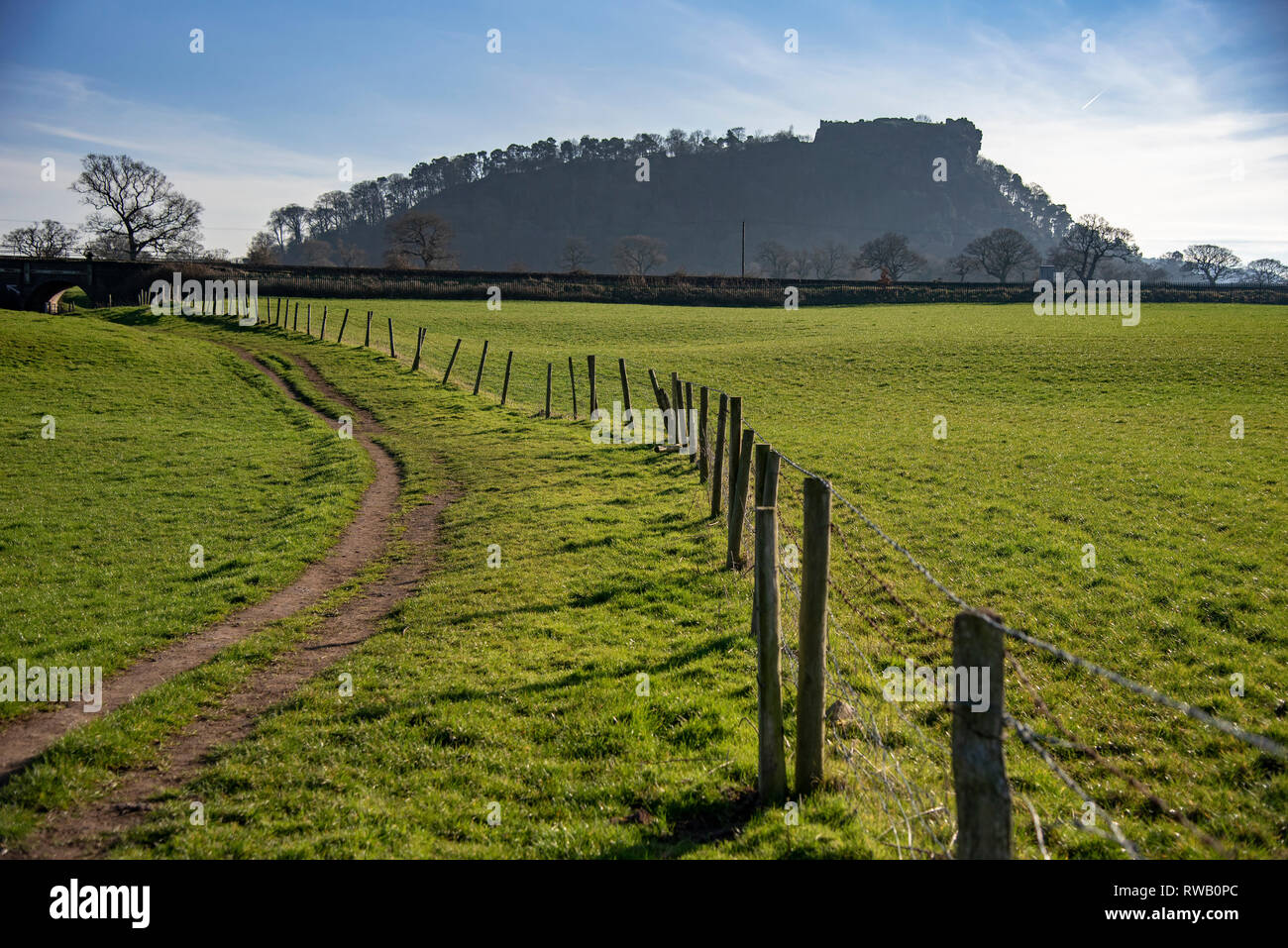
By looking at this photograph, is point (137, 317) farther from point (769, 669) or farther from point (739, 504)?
point (769, 669)

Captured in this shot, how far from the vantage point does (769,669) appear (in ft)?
17.7

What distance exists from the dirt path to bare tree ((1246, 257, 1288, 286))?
170 m

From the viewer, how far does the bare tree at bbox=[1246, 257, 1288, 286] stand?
138 metres

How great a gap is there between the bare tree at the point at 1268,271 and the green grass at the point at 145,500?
16849 cm

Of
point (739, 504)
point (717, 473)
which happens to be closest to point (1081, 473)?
point (717, 473)

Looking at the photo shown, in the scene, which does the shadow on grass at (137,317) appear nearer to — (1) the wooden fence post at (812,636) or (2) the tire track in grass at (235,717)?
Result: (2) the tire track in grass at (235,717)

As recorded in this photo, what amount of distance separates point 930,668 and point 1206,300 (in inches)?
3617

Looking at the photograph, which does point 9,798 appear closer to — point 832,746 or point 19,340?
point 832,746

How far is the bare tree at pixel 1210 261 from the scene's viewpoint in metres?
128

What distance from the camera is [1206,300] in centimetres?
7919

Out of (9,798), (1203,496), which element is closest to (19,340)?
(9,798)

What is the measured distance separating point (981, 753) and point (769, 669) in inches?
78.6

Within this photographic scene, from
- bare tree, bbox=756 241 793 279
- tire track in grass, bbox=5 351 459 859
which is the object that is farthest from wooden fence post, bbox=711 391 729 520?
bare tree, bbox=756 241 793 279

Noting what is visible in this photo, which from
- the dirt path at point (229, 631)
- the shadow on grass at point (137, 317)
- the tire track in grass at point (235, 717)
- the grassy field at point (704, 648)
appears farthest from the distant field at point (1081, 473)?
the shadow on grass at point (137, 317)
